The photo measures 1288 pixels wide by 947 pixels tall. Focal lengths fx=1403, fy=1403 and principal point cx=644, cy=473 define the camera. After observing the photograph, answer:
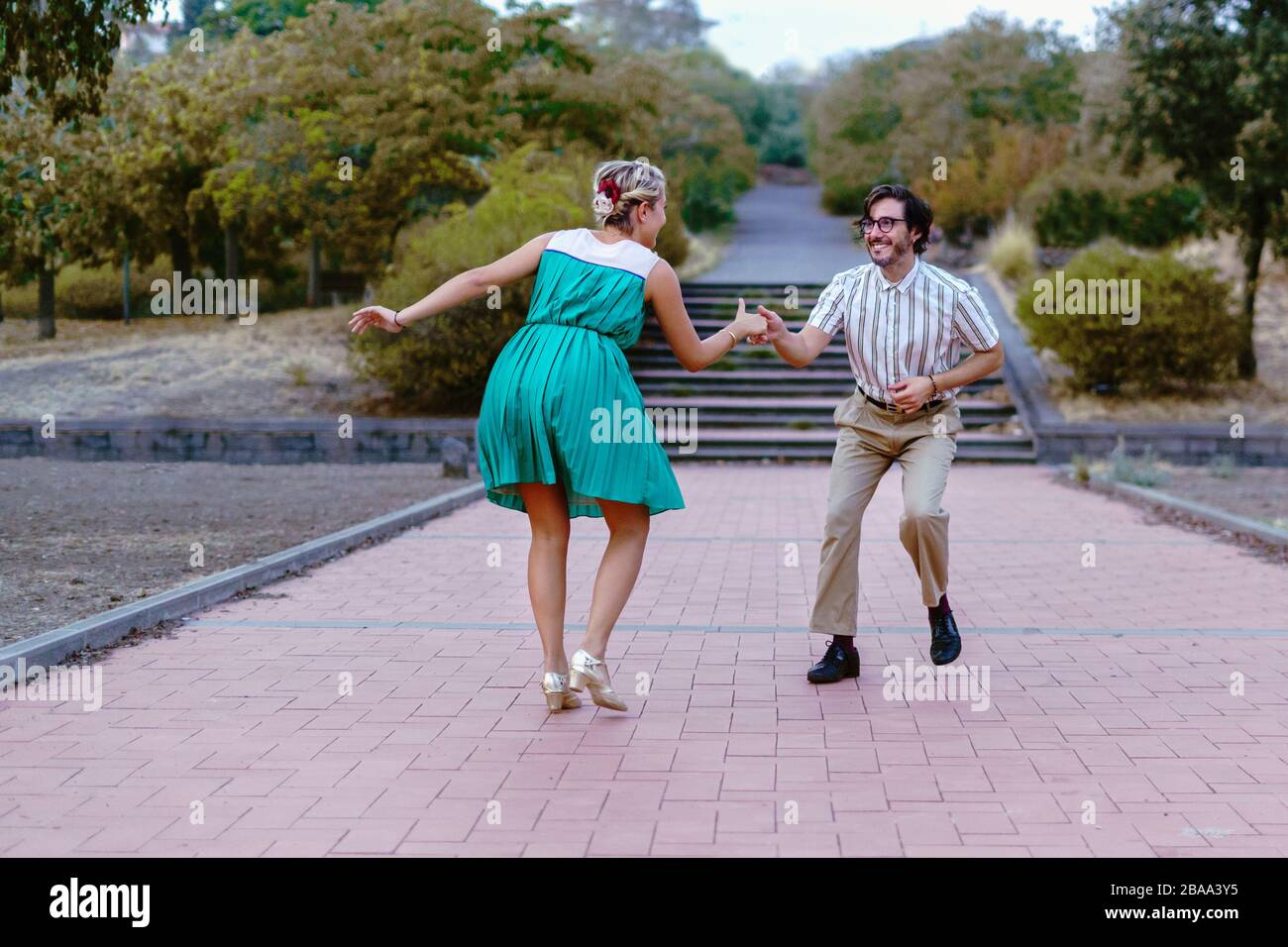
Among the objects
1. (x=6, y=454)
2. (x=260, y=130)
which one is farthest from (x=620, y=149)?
(x=6, y=454)

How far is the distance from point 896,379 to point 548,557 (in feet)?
4.98

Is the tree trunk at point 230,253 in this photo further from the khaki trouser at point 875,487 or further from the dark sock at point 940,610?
the dark sock at point 940,610

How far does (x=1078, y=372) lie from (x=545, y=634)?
1461 cm

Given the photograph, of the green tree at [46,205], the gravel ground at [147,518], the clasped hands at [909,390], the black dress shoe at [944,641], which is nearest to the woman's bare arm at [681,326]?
the clasped hands at [909,390]

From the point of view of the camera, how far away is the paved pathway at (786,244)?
25578 mm

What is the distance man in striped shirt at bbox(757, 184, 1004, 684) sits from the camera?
527 centimetres

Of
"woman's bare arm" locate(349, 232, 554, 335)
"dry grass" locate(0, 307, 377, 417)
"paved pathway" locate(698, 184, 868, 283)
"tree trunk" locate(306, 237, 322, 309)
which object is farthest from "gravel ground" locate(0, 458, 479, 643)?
"tree trunk" locate(306, 237, 322, 309)

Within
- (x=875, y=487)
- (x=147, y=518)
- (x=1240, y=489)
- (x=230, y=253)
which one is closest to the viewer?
(x=875, y=487)

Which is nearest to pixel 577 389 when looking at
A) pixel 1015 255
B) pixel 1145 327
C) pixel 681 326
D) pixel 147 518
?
pixel 681 326

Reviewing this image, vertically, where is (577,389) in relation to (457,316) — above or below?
below

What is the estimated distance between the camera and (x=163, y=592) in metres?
7.07

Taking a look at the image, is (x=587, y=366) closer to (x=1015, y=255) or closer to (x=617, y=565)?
(x=617, y=565)

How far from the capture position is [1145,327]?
17438 millimetres

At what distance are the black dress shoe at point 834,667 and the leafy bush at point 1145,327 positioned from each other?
13.1 meters
